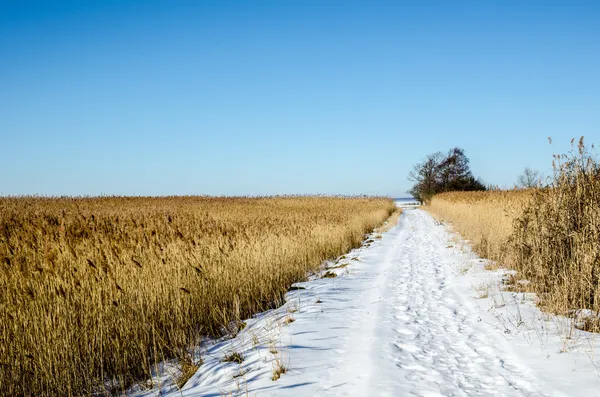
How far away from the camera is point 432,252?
42.1 ft

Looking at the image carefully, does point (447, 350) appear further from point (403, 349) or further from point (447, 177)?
point (447, 177)

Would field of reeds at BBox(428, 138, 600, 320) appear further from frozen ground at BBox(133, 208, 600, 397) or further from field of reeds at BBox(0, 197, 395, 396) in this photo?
field of reeds at BBox(0, 197, 395, 396)

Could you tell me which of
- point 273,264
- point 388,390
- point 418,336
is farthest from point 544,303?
point 273,264

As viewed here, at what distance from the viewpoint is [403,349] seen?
4609 mm

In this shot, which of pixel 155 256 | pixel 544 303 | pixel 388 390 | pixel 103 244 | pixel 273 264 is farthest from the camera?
pixel 273 264

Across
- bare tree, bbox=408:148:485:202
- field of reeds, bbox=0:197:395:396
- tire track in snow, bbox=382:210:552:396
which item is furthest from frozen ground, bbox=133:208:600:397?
bare tree, bbox=408:148:485:202

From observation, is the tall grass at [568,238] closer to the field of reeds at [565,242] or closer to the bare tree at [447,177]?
→ the field of reeds at [565,242]

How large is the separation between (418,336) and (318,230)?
882 centimetres

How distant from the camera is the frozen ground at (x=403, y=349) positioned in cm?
364

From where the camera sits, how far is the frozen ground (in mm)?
3641

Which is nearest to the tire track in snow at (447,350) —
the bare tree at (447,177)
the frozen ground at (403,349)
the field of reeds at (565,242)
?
the frozen ground at (403,349)

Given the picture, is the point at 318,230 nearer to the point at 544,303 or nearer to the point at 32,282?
the point at 544,303

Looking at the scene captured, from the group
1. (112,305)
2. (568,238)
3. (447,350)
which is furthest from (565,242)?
(112,305)

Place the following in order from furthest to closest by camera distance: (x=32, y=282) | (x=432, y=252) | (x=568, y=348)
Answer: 1. (x=432, y=252)
2. (x=32, y=282)
3. (x=568, y=348)
